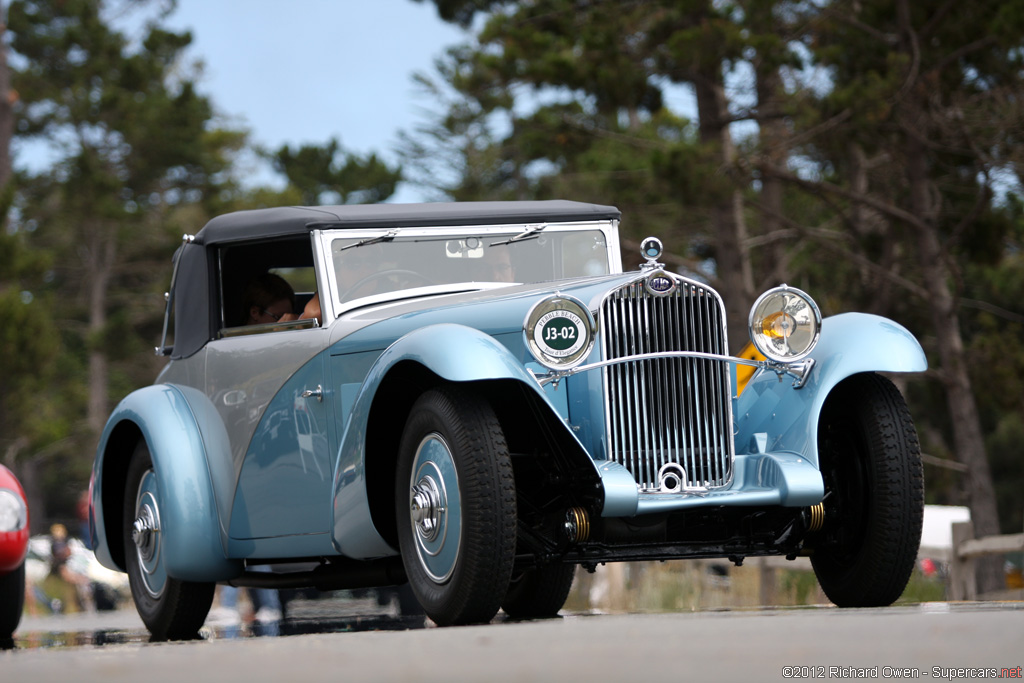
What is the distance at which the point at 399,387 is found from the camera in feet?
18.0

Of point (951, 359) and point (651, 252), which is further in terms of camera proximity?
point (951, 359)

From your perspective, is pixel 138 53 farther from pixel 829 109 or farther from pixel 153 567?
pixel 153 567

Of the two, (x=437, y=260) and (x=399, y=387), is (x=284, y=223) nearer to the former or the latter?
(x=437, y=260)

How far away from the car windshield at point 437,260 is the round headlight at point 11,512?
207 centimetres

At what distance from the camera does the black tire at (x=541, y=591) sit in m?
6.98

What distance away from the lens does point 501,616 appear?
284 inches

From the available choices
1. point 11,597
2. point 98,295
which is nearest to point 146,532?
point 11,597

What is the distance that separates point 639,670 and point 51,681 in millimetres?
1374

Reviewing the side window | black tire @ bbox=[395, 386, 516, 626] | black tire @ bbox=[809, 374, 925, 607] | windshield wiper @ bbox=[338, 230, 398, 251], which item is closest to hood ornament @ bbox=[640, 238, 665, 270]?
black tire @ bbox=[395, 386, 516, 626]

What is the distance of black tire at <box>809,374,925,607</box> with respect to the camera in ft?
17.2

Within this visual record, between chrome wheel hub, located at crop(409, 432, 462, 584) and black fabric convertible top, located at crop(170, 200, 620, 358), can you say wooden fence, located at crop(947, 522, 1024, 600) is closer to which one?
black fabric convertible top, located at crop(170, 200, 620, 358)

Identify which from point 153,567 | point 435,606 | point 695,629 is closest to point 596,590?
point 153,567

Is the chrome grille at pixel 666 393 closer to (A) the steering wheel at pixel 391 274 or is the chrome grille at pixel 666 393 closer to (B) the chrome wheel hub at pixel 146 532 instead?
(A) the steering wheel at pixel 391 274

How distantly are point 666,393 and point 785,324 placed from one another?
662 mm
